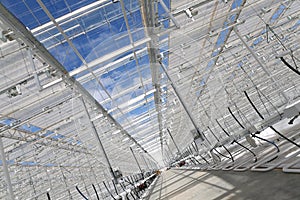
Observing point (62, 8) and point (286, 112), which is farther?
point (62, 8)

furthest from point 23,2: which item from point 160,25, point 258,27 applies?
point 258,27

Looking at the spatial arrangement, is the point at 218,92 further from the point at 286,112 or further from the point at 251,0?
the point at 251,0

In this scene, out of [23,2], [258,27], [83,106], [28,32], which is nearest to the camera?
[23,2]

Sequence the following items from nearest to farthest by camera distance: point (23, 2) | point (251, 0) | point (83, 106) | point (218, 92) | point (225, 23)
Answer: point (23, 2), point (218, 92), point (83, 106), point (251, 0), point (225, 23)

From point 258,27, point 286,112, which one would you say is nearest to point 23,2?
point 286,112

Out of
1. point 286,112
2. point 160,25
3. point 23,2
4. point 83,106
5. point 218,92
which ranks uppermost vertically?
point 23,2

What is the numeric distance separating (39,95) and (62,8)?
16.9 feet

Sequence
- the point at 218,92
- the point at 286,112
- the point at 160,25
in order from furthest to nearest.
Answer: the point at 160,25
the point at 218,92
the point at 286,112

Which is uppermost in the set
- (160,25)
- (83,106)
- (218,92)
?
(160,25)

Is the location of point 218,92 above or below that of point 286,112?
above

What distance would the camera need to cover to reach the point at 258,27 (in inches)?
631

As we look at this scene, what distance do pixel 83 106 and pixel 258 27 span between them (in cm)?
1160

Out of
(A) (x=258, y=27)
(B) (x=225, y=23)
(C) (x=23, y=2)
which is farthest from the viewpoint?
(A) (x=258, y=27)

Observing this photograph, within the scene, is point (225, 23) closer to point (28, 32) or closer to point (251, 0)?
point (251, 0)
